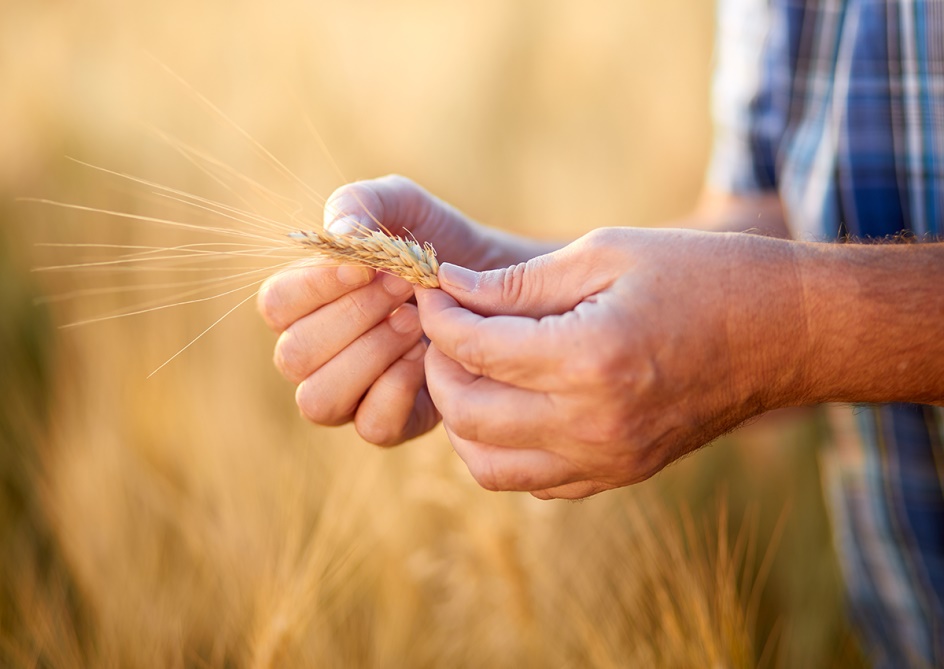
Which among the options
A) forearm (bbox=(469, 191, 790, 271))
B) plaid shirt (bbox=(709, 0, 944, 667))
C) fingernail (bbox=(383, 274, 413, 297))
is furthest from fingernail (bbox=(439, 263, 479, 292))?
plaid shirt (bbox=(709, 0, 944, 667))

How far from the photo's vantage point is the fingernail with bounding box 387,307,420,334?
1.02 meters

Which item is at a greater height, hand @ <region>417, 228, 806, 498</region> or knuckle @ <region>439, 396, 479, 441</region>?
hand @ <region>417, 228, 806, 498</region>

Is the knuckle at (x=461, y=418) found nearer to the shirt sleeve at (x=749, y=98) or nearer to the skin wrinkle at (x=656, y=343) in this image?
the skin wrinkle at (x=656, y=343)

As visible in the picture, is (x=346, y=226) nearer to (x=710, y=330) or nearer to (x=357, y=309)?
(x=357, y=309)

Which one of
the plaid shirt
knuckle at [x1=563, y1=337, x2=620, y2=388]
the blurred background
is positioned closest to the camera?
knuckle at [x1=563, y1=337, x2=620, y2=388]

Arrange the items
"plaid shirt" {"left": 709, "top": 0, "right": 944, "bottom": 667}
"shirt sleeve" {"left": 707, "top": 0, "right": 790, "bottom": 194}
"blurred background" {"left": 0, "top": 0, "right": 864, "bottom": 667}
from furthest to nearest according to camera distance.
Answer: "shirt sleeve" {"left": 707, "top": 0, "right": 790, "bottom": 194} → "blurred background" {"left": 0, "top": 0, "right": 864, "bottom": 667} → "plaid shirt" {"left": 709, "top": 0, "right": 944, "bottom": 667}

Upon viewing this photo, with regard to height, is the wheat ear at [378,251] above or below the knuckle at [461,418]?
above

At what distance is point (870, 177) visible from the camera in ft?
4.23

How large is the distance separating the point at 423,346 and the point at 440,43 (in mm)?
2755

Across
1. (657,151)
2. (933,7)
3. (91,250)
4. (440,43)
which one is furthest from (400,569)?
(440,43)

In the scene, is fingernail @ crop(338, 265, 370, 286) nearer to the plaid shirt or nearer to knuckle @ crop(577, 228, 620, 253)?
knuckle @ crop(577, 228, 620, 253)

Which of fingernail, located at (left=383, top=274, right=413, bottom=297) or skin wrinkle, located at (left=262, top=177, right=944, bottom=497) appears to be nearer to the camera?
skin wrinkle, located at (left=262, top=177, right=944, bottom=497)

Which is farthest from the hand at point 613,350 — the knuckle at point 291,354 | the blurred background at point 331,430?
the blurred background at point 331,430

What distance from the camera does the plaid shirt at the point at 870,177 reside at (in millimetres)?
1202
